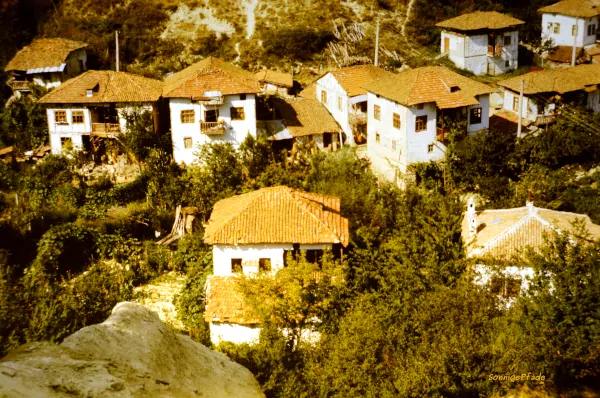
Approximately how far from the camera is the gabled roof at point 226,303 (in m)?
25.5

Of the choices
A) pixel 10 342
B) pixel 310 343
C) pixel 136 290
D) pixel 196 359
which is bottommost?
pixel 136 290

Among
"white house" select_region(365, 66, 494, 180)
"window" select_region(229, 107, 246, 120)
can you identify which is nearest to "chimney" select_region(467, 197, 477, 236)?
"white house" select_region(365, 66, 494, 180)

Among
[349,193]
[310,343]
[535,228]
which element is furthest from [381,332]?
Answer: [349,193]

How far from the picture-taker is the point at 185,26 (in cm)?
6575

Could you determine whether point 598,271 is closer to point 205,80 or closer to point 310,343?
point 310,343

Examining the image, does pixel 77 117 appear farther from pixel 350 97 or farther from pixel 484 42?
pixel 484 42

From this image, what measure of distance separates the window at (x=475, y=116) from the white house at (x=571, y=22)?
76.3 feet

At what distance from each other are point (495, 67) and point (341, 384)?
46.0 m

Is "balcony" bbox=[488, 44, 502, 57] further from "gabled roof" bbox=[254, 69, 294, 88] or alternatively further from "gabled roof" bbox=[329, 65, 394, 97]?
"gabled roof" bbox=[254, 69, 294, 88]

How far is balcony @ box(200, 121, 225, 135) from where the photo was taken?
4188 centimetres

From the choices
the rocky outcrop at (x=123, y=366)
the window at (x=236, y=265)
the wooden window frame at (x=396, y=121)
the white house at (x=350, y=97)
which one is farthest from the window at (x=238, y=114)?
the rocky outcrop at (x=123, y=366)

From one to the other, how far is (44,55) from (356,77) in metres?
25.5

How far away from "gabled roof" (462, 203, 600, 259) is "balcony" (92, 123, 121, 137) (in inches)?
953

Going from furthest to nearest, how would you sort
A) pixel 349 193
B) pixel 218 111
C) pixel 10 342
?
1. pixel 218 111
2. pixel 349 193
3. pixel 10 342
